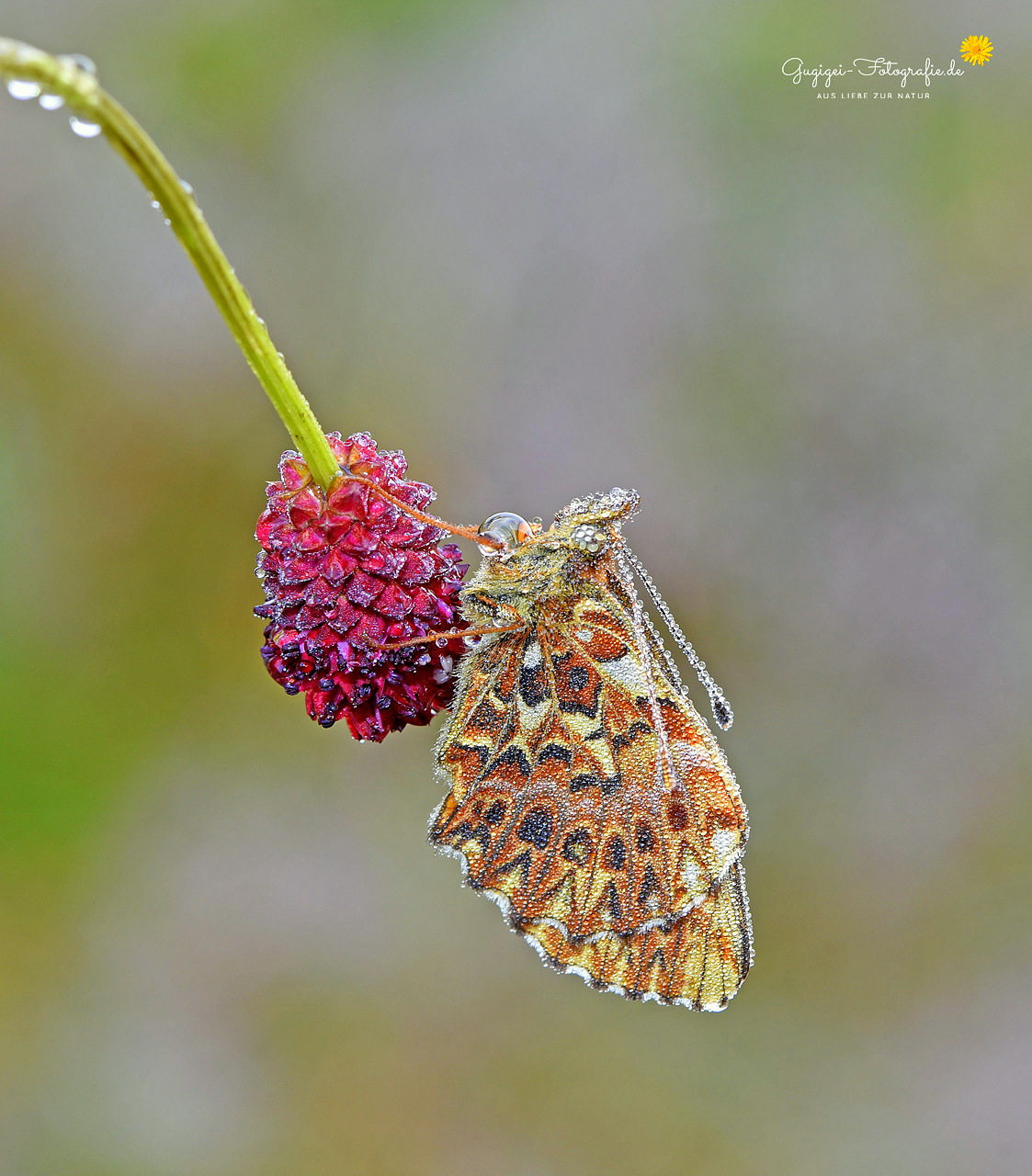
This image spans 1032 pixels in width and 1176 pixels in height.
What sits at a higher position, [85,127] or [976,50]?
[976,50]

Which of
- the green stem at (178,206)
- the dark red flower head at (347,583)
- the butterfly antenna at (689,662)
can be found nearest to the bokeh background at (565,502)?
the butterfly antenna at (689,662)

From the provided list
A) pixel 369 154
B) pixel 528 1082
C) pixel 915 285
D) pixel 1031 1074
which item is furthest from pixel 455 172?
pixel 1031 1074

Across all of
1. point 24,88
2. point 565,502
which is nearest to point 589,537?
point 24,88

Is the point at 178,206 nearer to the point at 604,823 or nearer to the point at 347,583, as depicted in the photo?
the point at 347,583

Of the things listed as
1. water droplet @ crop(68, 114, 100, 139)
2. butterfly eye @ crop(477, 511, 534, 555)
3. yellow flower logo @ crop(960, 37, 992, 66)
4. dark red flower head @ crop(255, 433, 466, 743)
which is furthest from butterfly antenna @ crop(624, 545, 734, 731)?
yellow flower logo @ crop(960, 37, 992, 66)

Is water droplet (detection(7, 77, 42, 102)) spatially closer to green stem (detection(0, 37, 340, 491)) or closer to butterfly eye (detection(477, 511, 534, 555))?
green stem (detection(0, 37, 340, 491))

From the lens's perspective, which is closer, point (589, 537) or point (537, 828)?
point (589, 537)

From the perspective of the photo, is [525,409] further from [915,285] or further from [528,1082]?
[528,1082]
